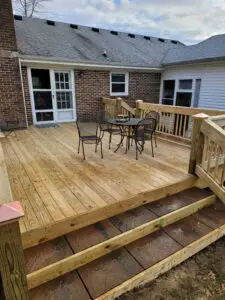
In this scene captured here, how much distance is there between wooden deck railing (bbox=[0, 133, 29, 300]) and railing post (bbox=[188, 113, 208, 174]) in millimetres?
2527

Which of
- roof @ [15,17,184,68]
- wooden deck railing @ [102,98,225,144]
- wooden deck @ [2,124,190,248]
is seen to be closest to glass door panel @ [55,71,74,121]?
roof @ [15,17,184,68]

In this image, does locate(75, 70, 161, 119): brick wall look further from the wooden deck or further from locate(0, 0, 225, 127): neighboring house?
the wooden deck

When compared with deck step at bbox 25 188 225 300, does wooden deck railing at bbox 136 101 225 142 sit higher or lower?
higher

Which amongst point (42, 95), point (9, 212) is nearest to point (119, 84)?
point (42, 95)

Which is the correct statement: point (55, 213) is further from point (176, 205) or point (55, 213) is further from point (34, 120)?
point (34, 120)

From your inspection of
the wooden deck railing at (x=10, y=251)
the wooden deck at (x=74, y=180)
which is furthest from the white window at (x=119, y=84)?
the wooden deck railing at (x=10, y=251)


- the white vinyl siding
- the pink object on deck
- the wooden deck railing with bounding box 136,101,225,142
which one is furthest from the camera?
the white vinyl siding

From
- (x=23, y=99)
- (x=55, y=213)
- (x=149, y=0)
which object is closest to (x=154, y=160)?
(x=55, y=213)

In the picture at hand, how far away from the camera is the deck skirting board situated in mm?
1634

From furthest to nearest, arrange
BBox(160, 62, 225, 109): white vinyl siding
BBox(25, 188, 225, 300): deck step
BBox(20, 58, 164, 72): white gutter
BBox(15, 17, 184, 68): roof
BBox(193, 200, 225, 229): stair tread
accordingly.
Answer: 1. BBox(160, 62, 225, 109): white vinyl siding
2. BBox(15, 17, 184, 68): roof
3. BBox(20, 58, 164, 72): white gutter
4. BBox(193, 200, 225, 229): stair tread
5. BBox(25, 188, 225, 300): deck step

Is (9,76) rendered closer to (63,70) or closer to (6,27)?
(6,27)

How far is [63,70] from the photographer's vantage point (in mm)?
6934

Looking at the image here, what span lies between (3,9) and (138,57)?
5.52 m

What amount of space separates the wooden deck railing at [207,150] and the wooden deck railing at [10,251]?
2.42 meters
